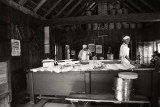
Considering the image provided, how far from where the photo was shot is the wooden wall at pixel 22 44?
15.0 ft

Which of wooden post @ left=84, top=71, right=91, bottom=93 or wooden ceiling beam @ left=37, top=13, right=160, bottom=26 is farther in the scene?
wooden ceiling beam @ left=37, top=13, right=160, bottom=26

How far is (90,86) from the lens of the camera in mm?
4539

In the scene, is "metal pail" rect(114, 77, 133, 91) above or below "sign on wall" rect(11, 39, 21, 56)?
below

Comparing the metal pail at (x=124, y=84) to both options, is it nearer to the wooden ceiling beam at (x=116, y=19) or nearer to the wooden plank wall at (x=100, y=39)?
the wooden ceiling beam at (x=116, y=19)

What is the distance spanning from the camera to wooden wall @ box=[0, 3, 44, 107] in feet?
15.0

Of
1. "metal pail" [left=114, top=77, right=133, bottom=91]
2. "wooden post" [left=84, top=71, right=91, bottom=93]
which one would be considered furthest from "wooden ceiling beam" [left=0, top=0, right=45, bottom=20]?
"metal pail" [left=114, top=77, right=133, bottom=91]

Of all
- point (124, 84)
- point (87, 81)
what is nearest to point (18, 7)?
point (87, 81)

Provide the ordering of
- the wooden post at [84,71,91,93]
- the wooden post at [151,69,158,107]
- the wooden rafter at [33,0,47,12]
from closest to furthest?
the wooden post at [151,69,158,107] < the wooden post at [84,71,91,93] < the wooden rafter at [33,0,47,12]

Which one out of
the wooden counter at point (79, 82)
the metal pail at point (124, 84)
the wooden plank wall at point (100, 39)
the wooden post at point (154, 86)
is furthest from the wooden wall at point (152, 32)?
the metal pail at point (124, 84)

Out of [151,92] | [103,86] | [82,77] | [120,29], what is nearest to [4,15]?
[82,77]

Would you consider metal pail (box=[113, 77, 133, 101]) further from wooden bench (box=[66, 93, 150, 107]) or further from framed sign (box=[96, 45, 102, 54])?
framed sign (box=[96, 45, 102, 54])

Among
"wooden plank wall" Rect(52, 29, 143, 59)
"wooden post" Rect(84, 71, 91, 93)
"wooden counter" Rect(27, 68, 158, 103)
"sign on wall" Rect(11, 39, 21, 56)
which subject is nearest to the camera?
"wooden counter" Rect(27, 68, 158, 103)

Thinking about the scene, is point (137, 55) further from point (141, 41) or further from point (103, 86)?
point (103, 86)

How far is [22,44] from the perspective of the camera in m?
5.77
